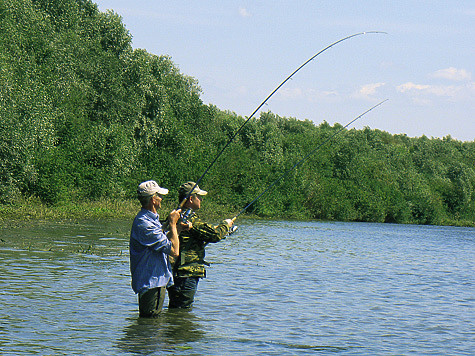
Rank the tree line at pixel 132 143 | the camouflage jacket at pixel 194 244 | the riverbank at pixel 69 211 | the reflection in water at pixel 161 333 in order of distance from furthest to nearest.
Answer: the tree line at pixel 132 143, the riverbank at pixel 69 211, the camouflage jacket at pixel 194 244, the reflection in water at pixel 161 333

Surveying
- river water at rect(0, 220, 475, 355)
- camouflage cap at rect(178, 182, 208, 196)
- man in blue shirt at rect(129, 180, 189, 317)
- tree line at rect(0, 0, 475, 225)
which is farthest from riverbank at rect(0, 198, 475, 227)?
man in blue shirt at rect(129, 180, 189, 317)

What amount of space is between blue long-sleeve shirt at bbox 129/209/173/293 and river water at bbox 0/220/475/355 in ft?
2.62

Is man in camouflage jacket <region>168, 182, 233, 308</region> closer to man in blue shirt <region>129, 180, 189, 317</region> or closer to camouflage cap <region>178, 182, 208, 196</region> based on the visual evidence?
camouflage cap <region>178, 182, 208, 196</region>

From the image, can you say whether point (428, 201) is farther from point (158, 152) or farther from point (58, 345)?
point (58, 345)

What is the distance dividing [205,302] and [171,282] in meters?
3.36

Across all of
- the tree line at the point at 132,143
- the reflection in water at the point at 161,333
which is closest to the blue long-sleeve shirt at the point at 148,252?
the reflection in water at the point at 161,333

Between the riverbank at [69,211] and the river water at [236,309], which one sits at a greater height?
the riverbank at [69,211]

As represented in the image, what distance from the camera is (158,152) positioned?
58.2 metres

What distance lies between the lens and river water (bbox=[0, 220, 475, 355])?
9039mm

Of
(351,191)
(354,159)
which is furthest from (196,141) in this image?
(354,159)

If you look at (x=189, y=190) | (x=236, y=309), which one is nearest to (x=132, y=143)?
(x=236, y=309)

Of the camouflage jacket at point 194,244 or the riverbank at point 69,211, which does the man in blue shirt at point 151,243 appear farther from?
→ the riverbank at point 69,211

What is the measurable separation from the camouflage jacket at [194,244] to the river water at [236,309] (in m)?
Answer: 0.85

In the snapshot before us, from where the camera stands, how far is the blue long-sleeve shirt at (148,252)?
28.2 ft
